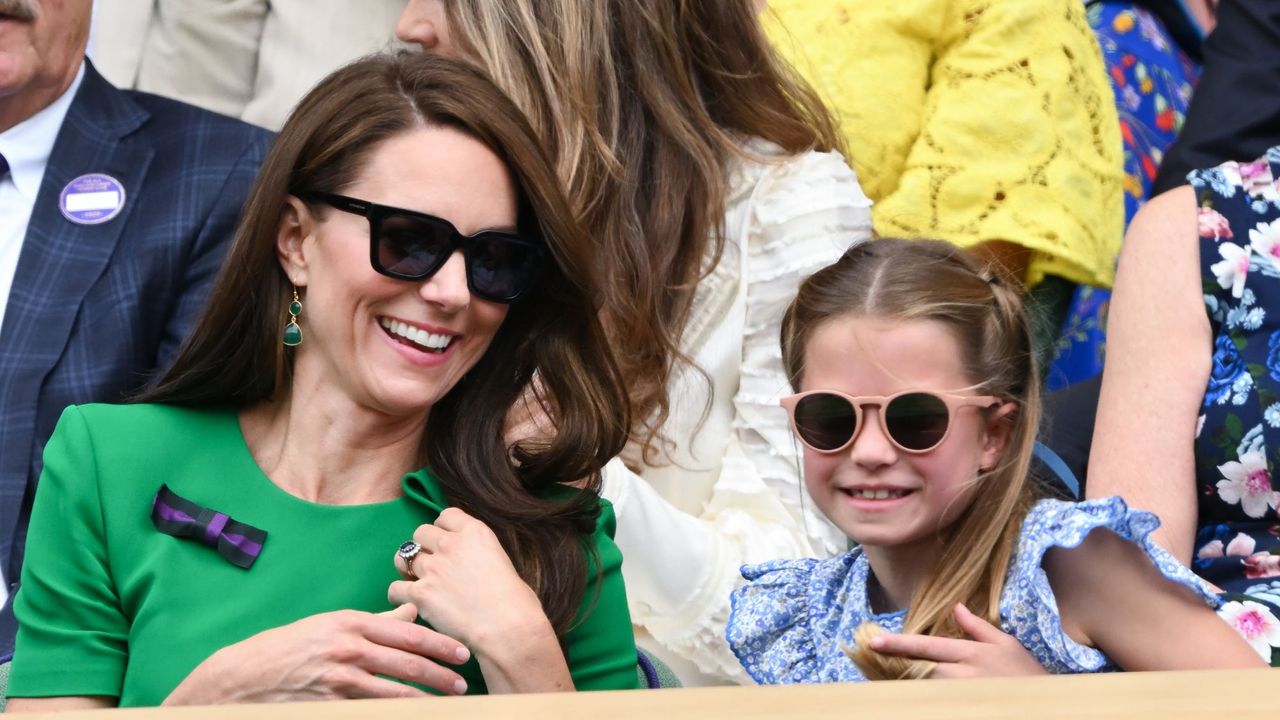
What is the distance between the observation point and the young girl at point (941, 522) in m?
1.63

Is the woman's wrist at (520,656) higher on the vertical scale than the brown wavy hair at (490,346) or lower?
lower

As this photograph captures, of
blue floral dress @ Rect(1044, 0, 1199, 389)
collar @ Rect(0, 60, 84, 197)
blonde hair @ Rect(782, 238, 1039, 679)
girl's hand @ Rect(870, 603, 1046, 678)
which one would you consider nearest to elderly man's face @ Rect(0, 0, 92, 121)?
collar @ Rect(0, 60, 84, 197)

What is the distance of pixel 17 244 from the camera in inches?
104

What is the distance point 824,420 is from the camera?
1.78m

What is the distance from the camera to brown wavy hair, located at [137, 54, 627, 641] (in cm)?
176

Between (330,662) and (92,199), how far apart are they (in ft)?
4.30

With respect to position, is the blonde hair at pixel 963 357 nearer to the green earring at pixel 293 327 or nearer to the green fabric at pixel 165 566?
the green fabric at pixel 165 566

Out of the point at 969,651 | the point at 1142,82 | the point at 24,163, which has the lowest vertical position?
the point at 969,651

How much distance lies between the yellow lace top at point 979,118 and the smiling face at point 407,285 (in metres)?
1.42

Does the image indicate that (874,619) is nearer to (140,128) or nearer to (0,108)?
(140,128)

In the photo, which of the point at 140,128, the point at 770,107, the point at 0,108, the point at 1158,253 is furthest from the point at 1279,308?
the point at 0,108

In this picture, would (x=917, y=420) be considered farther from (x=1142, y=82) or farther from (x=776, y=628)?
(x=1142, y=82)

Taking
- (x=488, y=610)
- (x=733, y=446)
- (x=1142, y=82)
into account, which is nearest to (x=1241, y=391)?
(x=733, y=446)

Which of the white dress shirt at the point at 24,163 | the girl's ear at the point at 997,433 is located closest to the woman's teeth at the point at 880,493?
the girl's ear at the point at 997,433
